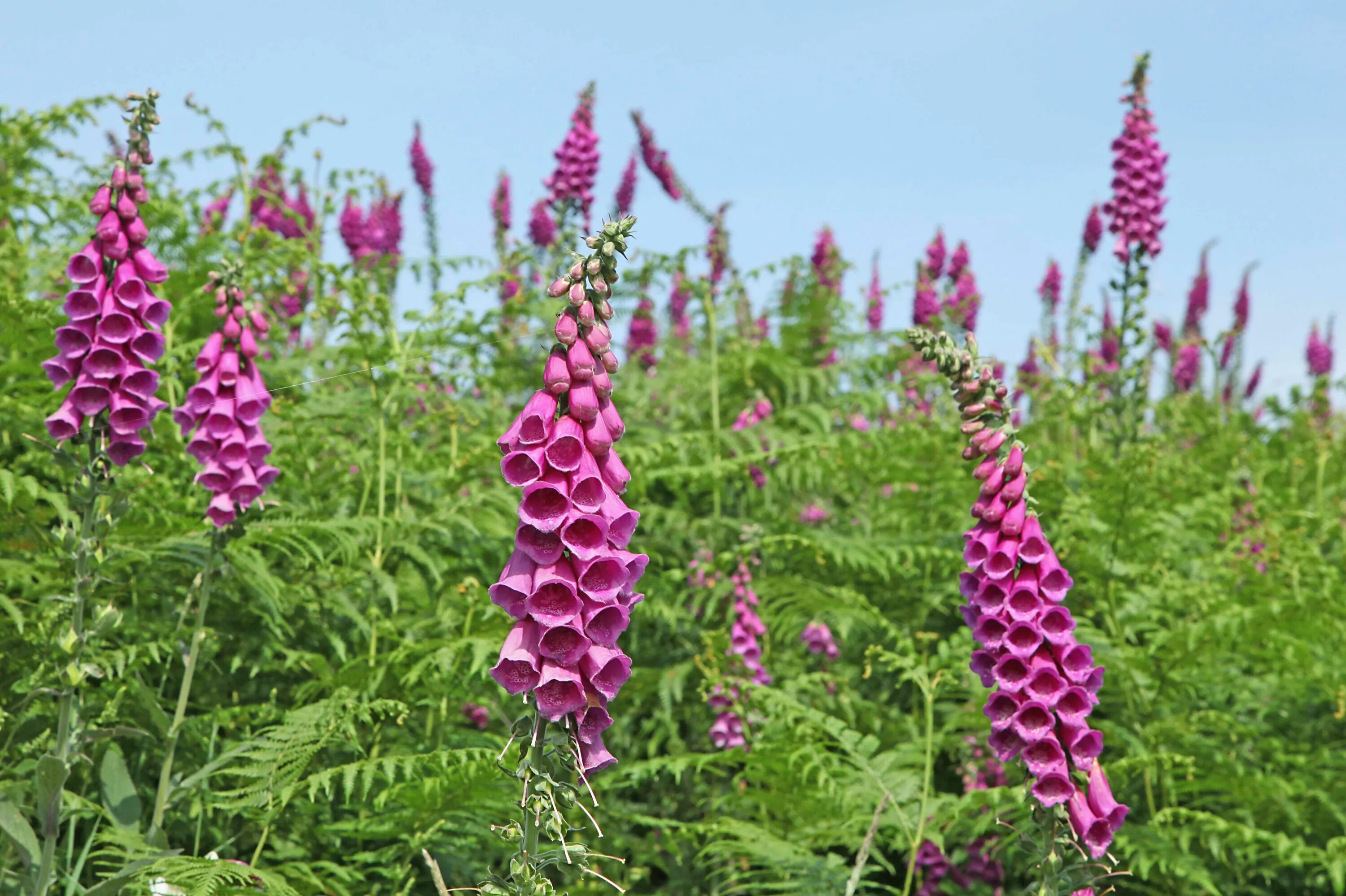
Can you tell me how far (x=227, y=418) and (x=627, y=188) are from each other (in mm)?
6888

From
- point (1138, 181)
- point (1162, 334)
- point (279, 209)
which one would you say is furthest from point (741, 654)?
point (1162, 334)

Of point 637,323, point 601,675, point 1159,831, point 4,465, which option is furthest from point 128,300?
point 637,323

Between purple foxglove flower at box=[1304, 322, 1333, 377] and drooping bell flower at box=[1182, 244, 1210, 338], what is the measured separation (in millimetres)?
1523

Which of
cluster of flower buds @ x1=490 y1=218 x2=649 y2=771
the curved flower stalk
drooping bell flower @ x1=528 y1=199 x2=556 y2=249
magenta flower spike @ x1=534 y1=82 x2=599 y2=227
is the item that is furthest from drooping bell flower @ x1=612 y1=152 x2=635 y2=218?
cluster of flower buds @ x1=490 y1=218 x2=649 y2=771

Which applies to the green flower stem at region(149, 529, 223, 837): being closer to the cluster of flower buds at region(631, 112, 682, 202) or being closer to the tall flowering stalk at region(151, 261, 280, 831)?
the tall flowering stalk at region(151, 261, 280, 831)

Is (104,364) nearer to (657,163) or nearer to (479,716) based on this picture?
(479,716)

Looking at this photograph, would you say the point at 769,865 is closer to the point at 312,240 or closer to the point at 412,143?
the point at 312,240

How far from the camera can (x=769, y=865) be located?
12.7 feet

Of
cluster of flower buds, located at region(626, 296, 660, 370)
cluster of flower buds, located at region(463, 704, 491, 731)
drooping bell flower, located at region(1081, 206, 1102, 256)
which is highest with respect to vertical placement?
drooping bell flower, located at region(1081, 206, 1102, 256)

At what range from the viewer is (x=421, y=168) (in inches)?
440

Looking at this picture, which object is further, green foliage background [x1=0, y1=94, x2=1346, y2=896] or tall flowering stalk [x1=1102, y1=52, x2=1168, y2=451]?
tall flowering stalk [x1=1102, y1=52, x2=1168, y2=451]

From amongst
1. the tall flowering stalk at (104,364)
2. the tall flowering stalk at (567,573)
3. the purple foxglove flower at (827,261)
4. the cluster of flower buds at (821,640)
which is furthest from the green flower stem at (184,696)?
the purple foxglove flower at (827,261)

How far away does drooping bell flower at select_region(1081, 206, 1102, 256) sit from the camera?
31.8 feet

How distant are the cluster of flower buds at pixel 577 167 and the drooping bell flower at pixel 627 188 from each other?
3.21m
